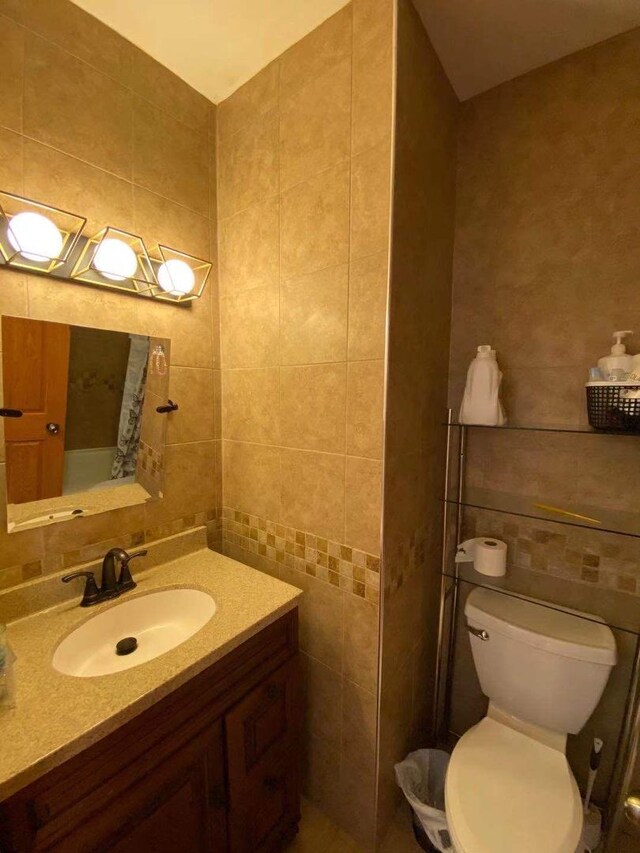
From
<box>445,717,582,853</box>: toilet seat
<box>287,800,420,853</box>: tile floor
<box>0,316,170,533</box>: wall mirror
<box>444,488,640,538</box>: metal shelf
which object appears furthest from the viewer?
<box>287,800,420,853</box>: tile floor

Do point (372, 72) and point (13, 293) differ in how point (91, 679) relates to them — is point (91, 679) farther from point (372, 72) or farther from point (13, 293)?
point (372, 72)

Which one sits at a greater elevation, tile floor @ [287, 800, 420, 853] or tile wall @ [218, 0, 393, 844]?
tile wall @ [218, 0, 393, 844]

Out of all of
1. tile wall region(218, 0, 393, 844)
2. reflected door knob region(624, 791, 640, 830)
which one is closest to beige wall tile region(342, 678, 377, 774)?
tile wall region(218, 0, 393, 844)

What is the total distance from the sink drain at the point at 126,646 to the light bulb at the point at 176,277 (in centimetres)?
109

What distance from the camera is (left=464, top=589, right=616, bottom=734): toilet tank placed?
105 cm

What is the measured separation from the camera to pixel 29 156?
963 mm

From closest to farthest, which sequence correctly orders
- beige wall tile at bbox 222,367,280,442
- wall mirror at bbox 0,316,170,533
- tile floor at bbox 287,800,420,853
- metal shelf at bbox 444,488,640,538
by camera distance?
wall mirror at bbox 0,316,170,533, metal shelf at bbox 444,488,640,538, tile floor at bbox 287,800,420,853, beige wall tile at bbox 222,367,280,442

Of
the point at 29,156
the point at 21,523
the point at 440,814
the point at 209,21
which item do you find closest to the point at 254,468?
the point at 21,523

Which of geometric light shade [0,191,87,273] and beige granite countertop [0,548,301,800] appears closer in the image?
beige granite countertop [0,548,301,800]

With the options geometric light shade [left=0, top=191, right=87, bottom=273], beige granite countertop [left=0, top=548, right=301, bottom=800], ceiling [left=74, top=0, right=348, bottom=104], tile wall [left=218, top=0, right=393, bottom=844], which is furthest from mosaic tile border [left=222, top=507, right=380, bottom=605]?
ceiling [left=74, top=0, right=348, bottom=104]

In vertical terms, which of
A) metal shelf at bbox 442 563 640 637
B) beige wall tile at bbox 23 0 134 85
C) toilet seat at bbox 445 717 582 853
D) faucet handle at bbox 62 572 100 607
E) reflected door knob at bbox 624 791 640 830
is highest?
beige wall tile at bbox 23 0 134 85

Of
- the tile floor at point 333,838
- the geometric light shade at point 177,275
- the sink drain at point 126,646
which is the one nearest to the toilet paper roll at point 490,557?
the tile floor at point 333,838

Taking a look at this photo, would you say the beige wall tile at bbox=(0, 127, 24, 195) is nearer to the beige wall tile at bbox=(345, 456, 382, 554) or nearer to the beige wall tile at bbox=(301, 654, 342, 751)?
the beige wall tile at bbox=(345, 456, 382, 554)

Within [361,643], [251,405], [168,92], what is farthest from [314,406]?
[168,92]
